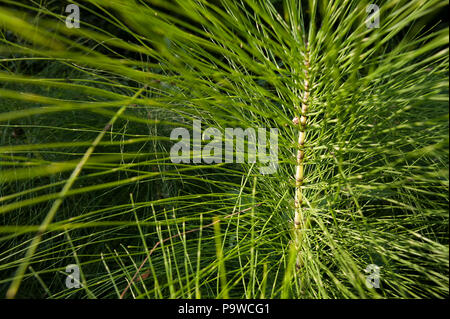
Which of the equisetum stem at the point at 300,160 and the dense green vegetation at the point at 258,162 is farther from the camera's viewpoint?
the equisetum stem at the point at 300,160

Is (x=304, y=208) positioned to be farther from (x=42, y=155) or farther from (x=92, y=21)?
(x=92, y=21)

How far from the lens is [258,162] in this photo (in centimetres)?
61

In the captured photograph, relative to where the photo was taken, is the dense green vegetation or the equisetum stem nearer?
the dense green vegetation

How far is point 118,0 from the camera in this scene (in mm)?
452

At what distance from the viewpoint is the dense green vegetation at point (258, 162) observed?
1.43 ft

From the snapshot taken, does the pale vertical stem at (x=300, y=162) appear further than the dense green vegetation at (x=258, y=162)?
Yes

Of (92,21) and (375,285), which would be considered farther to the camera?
(92,21)

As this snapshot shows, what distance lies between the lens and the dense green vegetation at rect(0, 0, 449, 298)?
1.43ft

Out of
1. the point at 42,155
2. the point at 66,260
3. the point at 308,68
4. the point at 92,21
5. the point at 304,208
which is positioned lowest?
the point at 66,260

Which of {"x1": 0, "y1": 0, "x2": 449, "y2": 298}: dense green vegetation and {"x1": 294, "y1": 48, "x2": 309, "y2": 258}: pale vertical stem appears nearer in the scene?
{"x1": 0, "y1": 0, "x2": 449, "y2": 298}: dense green vegetation
